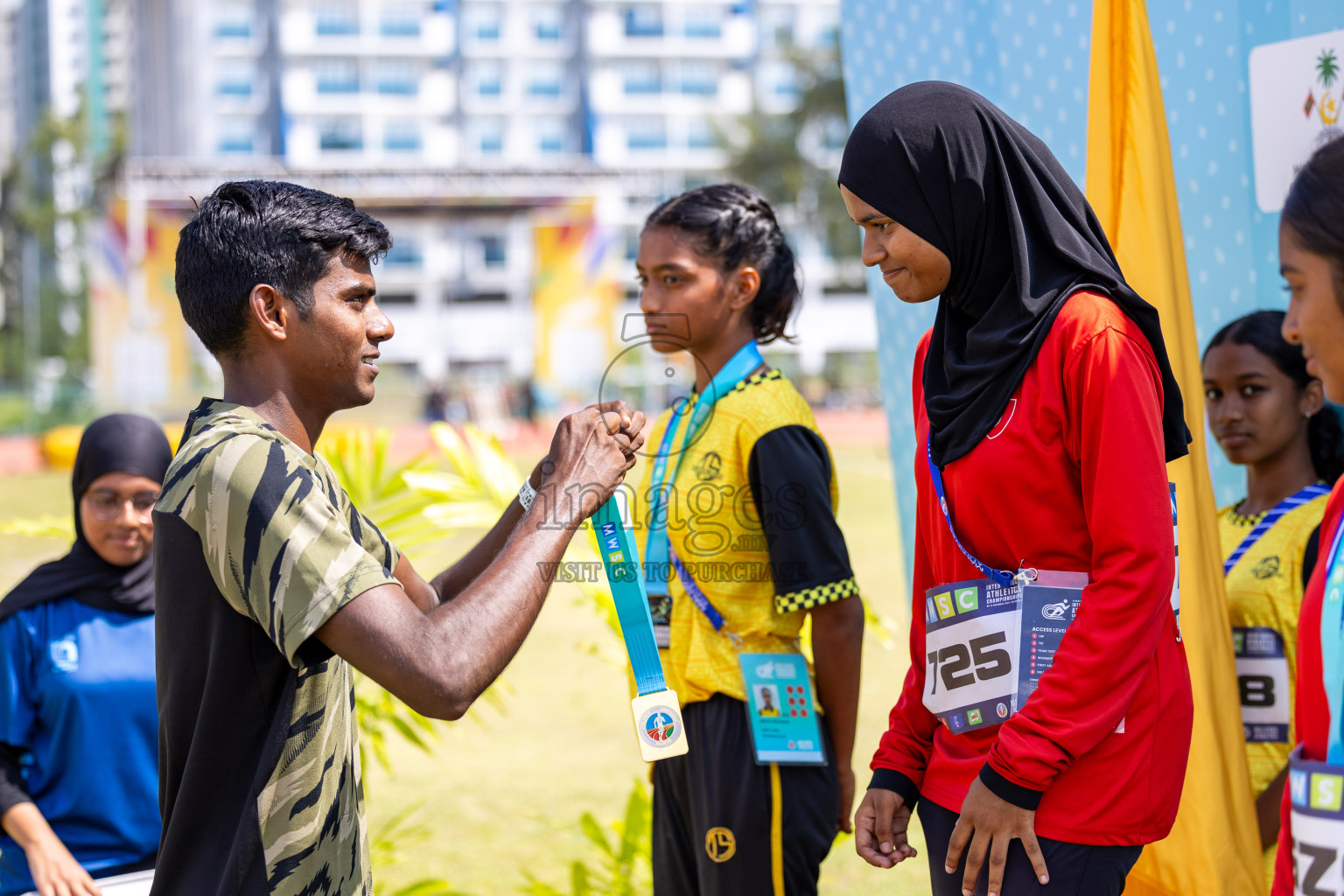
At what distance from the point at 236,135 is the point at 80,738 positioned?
56.3 m

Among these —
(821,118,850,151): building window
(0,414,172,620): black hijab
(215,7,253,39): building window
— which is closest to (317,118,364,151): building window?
(215,7,253,39): building window

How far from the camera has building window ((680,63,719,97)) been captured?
5712cm

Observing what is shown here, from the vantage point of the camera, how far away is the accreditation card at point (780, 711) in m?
2.42

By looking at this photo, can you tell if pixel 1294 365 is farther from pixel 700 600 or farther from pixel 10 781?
pixel 10 781

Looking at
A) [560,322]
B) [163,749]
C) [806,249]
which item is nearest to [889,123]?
[163,749]

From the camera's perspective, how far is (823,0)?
198 feet

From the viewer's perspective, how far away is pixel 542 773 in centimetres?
584

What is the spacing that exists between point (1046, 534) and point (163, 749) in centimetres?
138

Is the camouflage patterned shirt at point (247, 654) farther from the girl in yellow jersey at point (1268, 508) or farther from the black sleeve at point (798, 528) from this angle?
the girl in yellow jersey at point (1268, 508)

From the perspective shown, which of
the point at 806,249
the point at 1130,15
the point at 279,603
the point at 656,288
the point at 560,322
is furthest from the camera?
the point at 806,249

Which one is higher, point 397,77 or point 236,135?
point 397,77

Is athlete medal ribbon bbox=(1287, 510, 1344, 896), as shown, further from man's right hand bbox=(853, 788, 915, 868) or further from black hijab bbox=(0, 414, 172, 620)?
black hijab bbox=(0, 414, 172, 620)

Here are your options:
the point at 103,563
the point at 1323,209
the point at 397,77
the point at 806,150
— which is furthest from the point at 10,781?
the point at 397,77

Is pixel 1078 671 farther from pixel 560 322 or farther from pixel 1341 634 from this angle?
pixel 560 322
